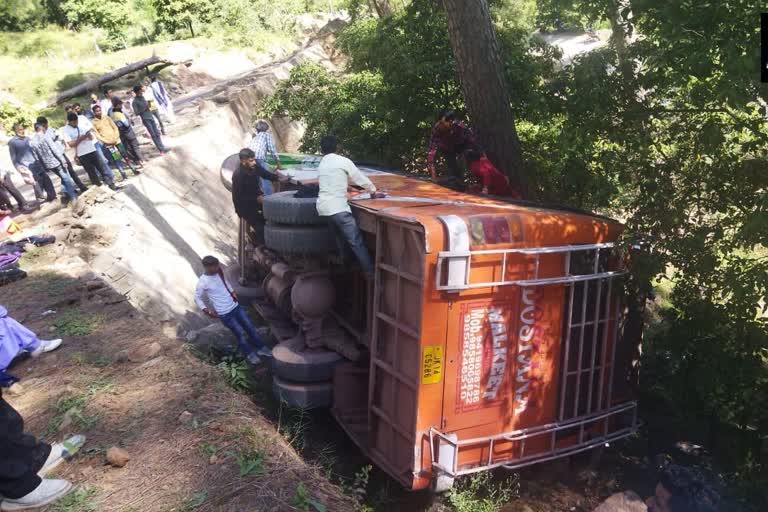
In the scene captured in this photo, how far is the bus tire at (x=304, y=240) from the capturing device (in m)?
5.39

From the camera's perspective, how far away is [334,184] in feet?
17.0

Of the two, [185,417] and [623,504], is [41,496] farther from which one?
[623,504]

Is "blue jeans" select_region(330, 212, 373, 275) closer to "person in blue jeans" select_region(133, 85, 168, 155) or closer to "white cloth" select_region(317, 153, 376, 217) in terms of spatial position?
"white cloth" select_region(317, 153, 376, 217)

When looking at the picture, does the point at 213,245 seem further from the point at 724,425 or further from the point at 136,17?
the point at 136,17

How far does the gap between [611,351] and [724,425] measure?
4.87 feet

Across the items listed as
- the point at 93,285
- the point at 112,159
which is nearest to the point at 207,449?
the point at 93,285

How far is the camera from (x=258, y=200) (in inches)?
290

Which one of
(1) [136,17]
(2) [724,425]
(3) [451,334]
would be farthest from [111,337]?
(1) [136,17]

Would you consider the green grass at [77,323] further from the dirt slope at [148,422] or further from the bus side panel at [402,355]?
the bus side panel at [402,355]

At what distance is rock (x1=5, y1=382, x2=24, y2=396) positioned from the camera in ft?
16.4

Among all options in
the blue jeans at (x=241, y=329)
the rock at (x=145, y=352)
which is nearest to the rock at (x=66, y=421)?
the rock at (x=145, y=352)

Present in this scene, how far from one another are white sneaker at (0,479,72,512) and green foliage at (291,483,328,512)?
142 centimetres

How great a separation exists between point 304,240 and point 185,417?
1.89 m

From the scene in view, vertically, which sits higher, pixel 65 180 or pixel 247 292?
pixel 65 180
